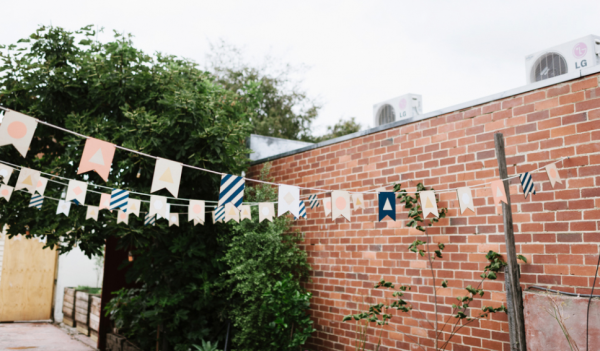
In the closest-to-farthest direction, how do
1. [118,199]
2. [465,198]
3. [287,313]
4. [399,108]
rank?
[465,198] < [118,199] < [287,313] < [399,108]

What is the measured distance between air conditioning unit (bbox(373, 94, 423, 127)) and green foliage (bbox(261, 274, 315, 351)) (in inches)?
91.6

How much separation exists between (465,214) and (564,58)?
5.30 ft

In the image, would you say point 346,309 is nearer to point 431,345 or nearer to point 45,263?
point 431,345

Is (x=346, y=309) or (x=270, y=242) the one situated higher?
(x=270, y=242)

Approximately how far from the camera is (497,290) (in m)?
3.34

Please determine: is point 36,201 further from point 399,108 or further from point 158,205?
point 399,108

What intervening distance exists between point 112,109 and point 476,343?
4.90 metres

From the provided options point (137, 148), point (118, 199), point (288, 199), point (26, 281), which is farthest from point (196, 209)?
point (26, 281)

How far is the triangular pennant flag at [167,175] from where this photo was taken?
3.20 metres

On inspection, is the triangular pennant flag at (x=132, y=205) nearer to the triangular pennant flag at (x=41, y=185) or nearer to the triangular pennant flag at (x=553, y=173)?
the triangular pennant flag at (x=41, y=185)

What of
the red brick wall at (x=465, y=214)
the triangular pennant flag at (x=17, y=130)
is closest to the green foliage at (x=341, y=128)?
the red brick wall at (x=465, y=214)

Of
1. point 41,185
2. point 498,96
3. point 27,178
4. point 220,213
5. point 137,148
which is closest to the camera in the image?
point 498,96

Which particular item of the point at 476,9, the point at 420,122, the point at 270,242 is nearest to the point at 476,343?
the point at 420,122

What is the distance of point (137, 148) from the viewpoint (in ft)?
16.1
